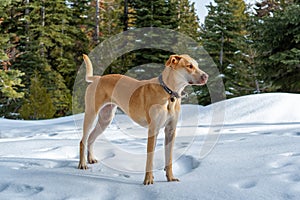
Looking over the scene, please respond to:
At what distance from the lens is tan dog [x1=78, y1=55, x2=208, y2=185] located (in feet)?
8.04

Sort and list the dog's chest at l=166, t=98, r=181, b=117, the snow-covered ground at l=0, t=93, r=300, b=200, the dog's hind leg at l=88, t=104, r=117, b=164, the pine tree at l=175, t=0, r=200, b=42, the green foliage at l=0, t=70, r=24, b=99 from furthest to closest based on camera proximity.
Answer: the pine tree at l=175, t=0, r=200, b=42
the green foliage at l=0, t=70, r=24, b=99
the dog's hind leg at l=88, t=104, r=117, b=164
the dog's chest at l=166, t=98, r=181, b=117
the snow-covered ground at l=0, t=93, r=300, b=200

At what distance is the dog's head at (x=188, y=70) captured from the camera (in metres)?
2.38

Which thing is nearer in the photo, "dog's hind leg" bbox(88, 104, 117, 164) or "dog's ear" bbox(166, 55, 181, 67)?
"dog's ear" bbox(166, 55, 181, 67)

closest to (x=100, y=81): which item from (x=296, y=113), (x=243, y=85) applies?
(x=296, y=113)

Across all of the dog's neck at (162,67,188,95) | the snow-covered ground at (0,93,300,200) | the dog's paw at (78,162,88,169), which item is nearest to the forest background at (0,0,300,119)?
the snow-covered ground at (0,93,300,200)

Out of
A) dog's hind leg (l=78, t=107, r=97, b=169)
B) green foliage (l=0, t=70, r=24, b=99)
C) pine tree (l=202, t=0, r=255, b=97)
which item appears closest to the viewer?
dog's hind leg (l=78, t=107, r=97, b=169)

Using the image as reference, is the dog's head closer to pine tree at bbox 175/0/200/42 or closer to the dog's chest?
the dog's chest

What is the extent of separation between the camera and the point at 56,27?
661 inches

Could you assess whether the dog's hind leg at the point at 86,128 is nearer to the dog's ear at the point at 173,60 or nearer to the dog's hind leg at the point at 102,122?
the dog's hind leg at the point at 102,122

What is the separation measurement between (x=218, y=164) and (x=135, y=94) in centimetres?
102

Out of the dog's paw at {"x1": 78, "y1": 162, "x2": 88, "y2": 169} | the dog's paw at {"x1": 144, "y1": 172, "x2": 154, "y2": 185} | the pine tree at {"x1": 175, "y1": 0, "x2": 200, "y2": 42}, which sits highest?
the pine tree at {"x1": 175, "y1": 0, "x2": 200, "y2": 42}

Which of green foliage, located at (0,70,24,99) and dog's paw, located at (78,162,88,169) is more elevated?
green foliage, located at (0,70,24,99)

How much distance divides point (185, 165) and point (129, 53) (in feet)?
32.2

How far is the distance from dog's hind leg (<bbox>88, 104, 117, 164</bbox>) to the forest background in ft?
16.7
